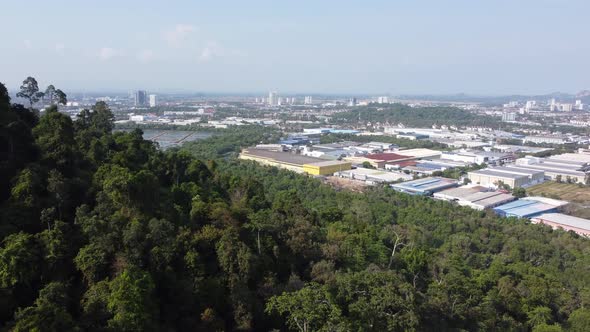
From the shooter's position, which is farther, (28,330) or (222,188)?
(222,188)

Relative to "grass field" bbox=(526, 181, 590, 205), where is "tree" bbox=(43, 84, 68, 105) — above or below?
above

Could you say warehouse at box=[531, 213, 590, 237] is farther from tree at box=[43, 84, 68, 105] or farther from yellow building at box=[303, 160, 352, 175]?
tree at box=[43, 84, 68, 105]

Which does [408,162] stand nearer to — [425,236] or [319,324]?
[425,236]

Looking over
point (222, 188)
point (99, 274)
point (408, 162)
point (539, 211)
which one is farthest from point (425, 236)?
point (408, 162)

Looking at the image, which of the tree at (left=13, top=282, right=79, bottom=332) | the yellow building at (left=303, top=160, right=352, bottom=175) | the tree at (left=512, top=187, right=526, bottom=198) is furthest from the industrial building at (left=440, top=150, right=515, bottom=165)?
the tree at (left=13, top=282, right=79, bottom=332)

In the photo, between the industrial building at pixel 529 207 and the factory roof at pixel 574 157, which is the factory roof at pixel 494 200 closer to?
the industrial building at pixel 529 207

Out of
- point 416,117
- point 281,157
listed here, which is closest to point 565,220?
point 281,157

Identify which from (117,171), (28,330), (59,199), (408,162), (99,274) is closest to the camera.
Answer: (28,330)
